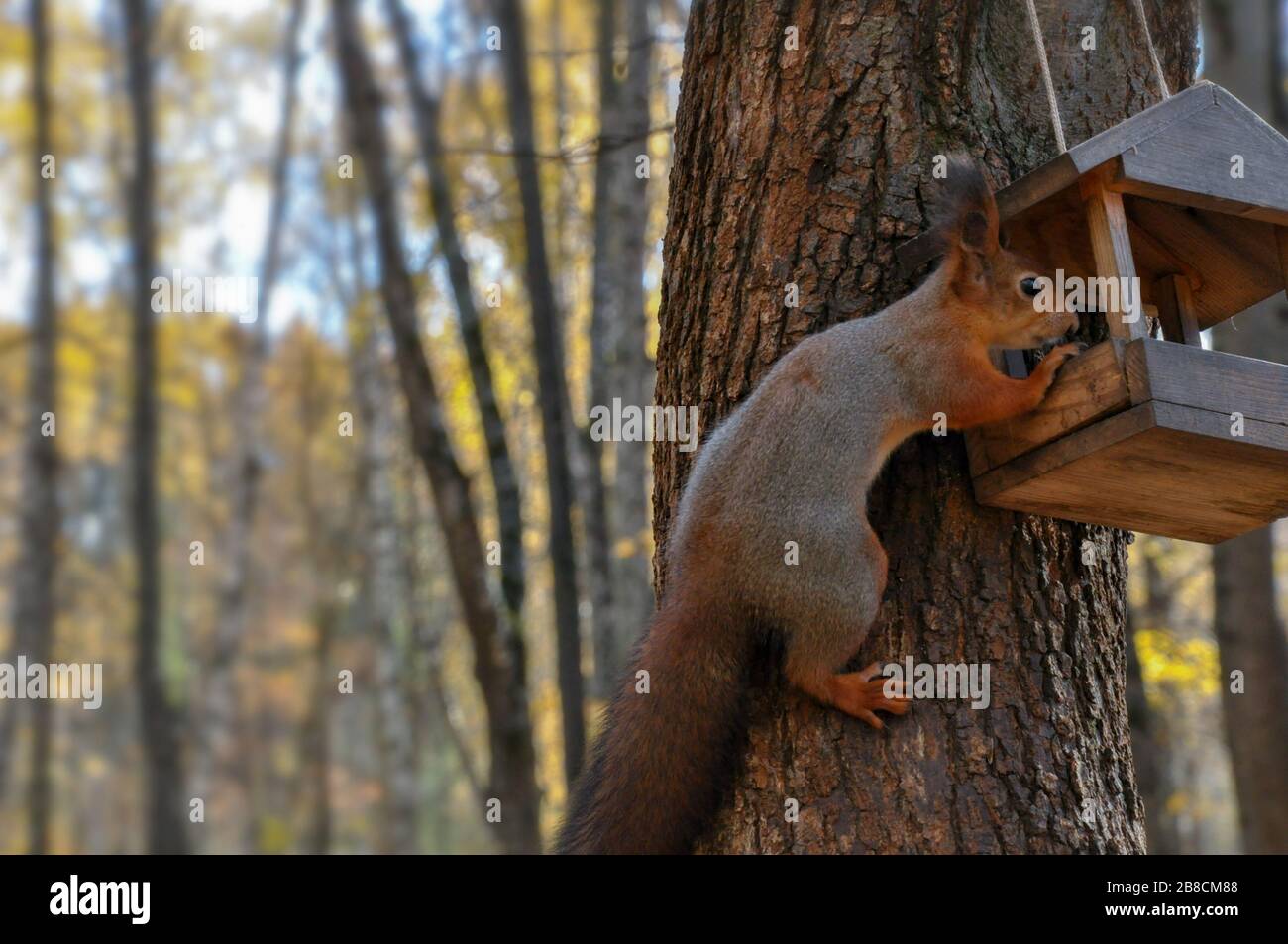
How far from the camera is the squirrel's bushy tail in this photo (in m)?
3.37

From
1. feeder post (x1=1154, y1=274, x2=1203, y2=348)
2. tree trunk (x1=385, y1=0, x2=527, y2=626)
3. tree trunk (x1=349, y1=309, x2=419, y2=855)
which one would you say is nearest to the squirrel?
feeder post (x1=1154, y1=274, x2=1203, y2=348)

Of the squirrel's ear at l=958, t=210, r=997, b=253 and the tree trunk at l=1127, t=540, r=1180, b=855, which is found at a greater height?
the squirrel's ear at l=958, t=210, r=997, b=253

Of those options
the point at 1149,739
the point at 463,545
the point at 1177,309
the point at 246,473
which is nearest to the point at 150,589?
Answer: the point at 463,545

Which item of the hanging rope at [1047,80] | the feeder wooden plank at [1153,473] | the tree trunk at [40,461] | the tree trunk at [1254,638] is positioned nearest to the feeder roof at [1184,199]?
the hanging rope at [1047,80]

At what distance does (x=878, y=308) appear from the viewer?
3824 mm

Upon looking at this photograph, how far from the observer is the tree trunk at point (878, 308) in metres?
3.28

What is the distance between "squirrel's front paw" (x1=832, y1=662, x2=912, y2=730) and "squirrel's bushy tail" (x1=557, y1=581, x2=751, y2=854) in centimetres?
27

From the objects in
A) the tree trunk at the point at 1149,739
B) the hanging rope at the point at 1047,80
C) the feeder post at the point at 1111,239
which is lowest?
the tree trunk at the point at 1149,739

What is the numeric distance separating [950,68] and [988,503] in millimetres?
1301

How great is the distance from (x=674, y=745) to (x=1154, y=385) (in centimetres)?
152

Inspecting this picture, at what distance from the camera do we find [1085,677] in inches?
138

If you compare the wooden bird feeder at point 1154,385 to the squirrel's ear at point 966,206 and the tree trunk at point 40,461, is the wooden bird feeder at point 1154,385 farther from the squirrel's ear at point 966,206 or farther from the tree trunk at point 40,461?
the tree trunk at point 40,461

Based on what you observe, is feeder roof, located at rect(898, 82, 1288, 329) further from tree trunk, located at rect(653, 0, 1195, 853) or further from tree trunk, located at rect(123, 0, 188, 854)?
tree trunk, located at rect(123, 0, 188, 854)

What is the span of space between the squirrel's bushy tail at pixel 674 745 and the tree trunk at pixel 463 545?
3.82 meters
